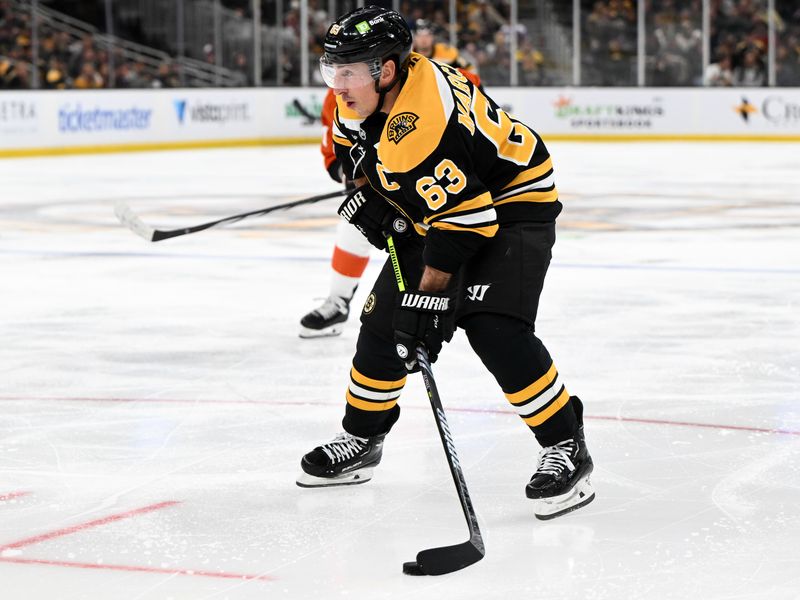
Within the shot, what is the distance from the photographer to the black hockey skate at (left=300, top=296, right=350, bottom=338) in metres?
4.84

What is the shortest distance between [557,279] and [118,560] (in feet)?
13.0

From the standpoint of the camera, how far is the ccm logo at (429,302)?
2.59 m

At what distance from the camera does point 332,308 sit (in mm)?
4898

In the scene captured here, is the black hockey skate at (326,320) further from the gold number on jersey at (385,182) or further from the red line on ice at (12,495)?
the gold number on jersey at (385,182)

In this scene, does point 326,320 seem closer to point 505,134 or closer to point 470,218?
point 505,134

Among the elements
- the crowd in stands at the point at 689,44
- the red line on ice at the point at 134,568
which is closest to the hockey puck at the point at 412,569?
the red line on ice at the point at 134,568

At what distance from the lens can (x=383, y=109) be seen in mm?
2639

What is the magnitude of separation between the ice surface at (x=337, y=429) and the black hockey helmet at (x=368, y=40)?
0.89 meters

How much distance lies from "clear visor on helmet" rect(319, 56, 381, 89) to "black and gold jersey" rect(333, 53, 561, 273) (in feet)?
0.22

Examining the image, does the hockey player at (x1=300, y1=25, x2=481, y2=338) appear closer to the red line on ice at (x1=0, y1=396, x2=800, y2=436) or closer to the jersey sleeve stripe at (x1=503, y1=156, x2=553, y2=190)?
the red line on ice at (x1=0, y1=396, x2=800, y2=436)

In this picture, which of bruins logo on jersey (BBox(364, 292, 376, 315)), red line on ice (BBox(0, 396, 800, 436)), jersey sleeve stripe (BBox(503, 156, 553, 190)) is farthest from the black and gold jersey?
red line on ice (BBox(0, 396, 800, 436))

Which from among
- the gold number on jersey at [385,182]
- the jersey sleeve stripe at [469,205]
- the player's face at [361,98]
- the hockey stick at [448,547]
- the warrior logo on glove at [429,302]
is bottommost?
the hockey stick at [448,547]

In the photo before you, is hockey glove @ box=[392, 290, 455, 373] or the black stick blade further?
hockey glove @ box=[392, 290, 455, 373]

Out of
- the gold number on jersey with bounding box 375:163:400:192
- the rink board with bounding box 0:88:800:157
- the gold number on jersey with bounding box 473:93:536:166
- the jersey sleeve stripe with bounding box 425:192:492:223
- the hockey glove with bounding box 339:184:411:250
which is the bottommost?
the rink board with bounding box 0:88:800:157
